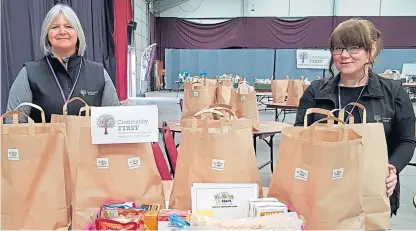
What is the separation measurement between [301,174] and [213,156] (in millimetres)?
269

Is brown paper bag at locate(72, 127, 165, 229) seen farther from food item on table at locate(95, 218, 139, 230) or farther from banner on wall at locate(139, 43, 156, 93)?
banner on wall at locate(139, 43, 156, 93)

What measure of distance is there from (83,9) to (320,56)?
977 cm

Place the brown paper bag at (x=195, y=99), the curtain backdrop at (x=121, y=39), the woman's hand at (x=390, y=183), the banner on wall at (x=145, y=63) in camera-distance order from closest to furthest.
→ the woman's hand at (x=390, y=183) < the brown paper bag at (x=195, y=99) < the curtain backdrop at (x=121, y=39) < the banner on wall at (x=145, y=63)

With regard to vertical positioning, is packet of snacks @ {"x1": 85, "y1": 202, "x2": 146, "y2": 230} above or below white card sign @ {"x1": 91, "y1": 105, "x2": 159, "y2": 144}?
below

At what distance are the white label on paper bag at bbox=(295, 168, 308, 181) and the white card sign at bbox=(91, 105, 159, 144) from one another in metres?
0.42

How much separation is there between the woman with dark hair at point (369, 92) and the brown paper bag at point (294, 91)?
3365mm

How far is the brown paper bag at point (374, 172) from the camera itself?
116 centimetres

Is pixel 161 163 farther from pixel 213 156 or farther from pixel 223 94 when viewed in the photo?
pixel 223 94

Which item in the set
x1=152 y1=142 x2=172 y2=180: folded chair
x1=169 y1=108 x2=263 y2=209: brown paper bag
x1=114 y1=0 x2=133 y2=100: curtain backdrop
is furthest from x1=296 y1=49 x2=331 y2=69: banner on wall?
x1=169 y1=108 x2=263 y2=209: brown paper bag

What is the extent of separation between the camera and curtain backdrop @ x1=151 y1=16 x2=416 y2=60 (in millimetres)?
13898

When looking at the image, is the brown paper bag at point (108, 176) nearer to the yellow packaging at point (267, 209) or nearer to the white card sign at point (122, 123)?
the white card sign at point (122, 123)

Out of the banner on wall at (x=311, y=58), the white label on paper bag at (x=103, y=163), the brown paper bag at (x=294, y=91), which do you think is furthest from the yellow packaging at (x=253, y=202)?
the banner on wall at (x=311, y=58)

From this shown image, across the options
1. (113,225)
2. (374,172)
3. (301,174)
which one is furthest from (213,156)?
(374,172)

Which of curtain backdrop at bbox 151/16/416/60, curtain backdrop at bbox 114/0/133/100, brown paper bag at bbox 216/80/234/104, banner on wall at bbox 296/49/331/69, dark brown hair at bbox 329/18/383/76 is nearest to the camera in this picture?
dark brown hair at bbox 329/18/383/76
